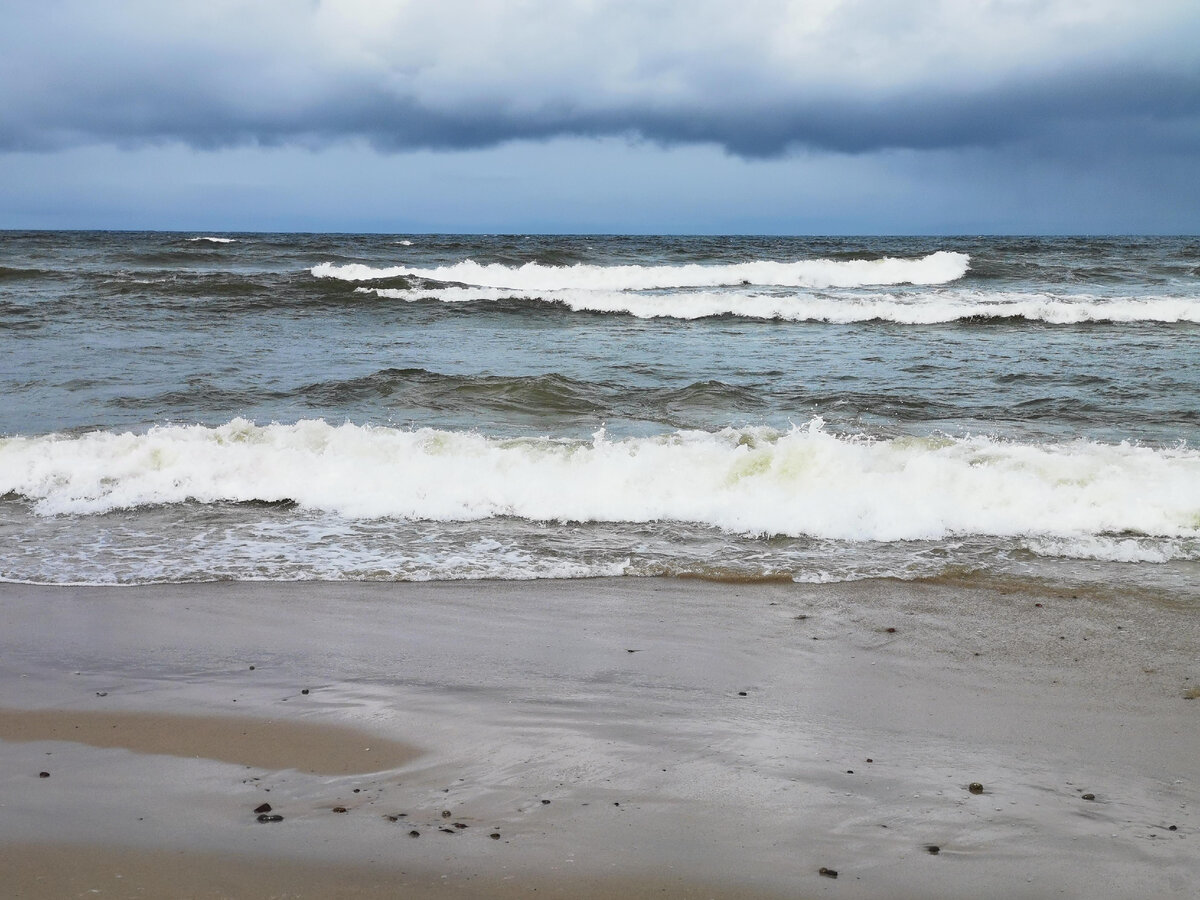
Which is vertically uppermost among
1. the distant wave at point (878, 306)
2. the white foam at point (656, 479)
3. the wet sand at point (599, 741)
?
the distant wave at point (878, 306)

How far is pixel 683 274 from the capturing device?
29.2 m

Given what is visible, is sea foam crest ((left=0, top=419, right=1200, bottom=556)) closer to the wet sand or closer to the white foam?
the white foam

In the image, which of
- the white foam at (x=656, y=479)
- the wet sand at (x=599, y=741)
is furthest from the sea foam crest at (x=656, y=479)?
the wet sand at (x=599, y=741)

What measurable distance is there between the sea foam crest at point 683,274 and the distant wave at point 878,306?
513 cm

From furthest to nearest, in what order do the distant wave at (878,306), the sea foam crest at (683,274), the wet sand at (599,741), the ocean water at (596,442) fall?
the sea foam crest at (683,274) → the distant wave at (878,306) → the ocean water at (596,442) → the wet sand at (599,741)

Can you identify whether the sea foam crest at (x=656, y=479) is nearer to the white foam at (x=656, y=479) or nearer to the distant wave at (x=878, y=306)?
the white foam at (x=656, y=479)

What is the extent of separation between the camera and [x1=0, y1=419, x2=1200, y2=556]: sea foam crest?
6.12m

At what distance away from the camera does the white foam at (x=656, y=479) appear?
6125 mm

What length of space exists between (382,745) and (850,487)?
168 inches

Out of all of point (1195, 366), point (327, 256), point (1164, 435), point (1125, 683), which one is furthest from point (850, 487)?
point (327, 256)

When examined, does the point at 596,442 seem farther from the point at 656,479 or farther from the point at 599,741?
the point at 599,741

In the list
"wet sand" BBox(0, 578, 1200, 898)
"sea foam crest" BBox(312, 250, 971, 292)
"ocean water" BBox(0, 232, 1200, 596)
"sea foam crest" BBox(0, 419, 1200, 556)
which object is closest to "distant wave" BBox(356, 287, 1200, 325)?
"ocean water" BBox(0, 232, 1200, 596)

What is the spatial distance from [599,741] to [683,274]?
26900 millimetres

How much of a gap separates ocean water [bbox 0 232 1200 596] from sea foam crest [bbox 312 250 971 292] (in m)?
8.30
